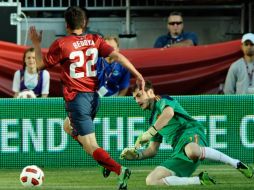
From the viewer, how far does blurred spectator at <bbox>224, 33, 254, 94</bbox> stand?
15.6 metres

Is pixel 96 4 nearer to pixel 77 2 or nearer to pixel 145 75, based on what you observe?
pixel 77 2

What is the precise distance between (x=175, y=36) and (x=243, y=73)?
1.56 m

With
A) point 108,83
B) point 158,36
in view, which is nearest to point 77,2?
point 158,36

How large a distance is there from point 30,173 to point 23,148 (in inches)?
114

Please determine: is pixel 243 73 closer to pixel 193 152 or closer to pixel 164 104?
pixel 164 104

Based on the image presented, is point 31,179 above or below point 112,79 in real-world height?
below

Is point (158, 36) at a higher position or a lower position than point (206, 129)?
higher

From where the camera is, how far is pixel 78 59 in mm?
11766

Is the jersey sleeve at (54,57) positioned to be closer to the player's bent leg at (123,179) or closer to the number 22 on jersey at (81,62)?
the number 22 on jersey at (81,62)

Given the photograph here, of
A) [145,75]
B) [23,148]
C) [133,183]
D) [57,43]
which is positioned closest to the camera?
[57,43]

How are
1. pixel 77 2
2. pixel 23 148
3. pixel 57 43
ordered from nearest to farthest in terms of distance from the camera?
1. pixel 57 43
2. pixel 23 148
3. pixel 77 2

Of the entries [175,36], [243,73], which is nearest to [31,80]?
[175,36]

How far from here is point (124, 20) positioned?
18.6m

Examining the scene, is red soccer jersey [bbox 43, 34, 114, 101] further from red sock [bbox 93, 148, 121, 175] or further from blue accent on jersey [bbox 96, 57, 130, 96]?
blue accent on jersey [bbox 96, 57, 130, 96]
